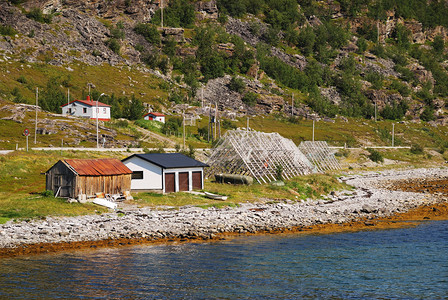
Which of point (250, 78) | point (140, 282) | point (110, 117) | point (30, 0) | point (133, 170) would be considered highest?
point (30, 0)

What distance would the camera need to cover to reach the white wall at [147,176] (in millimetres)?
51438

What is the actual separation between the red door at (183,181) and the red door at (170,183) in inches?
33.9

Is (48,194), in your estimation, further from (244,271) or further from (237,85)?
(237,85)

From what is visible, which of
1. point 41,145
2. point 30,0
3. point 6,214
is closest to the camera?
point 6,214

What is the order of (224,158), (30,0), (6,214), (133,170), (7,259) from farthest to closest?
(30,0) < (224,158) < (133,170) < (6,214) < (7,259)

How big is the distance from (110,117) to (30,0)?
317ft

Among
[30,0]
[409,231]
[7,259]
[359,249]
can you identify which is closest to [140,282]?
[7,259]

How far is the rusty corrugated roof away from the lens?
4453 centimetres

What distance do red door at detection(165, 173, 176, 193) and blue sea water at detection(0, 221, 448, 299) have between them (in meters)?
16.9

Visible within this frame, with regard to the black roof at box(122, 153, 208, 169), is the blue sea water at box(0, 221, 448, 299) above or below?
below

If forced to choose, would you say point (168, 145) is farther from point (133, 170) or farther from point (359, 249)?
point (359, 249)

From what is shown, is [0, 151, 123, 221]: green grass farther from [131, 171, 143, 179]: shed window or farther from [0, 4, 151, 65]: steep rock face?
[0, 4, 151, 65]: steep rock face

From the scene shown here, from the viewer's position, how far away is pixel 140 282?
26.1 metres

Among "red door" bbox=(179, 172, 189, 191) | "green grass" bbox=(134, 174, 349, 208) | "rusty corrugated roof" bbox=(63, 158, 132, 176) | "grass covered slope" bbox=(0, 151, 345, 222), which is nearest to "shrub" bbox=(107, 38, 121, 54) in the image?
"grass covered slope" bbox=(0, 151, 345, 222)
